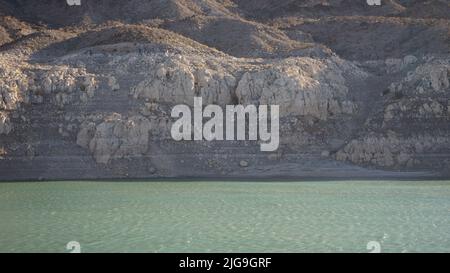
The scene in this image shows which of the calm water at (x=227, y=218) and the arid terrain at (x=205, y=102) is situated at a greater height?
the arid terrain at (x=205, y=102)

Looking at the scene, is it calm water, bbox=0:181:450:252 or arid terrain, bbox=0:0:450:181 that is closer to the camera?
calm water, bbox=0:181:450:252

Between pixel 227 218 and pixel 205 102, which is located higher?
pixel 205 102

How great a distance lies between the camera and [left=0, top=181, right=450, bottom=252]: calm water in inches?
684

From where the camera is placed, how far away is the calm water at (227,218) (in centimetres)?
1738

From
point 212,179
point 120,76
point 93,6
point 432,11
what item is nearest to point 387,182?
Result: point 212,179

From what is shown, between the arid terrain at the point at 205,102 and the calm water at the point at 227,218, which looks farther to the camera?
the arid terrain at the point at 205,102

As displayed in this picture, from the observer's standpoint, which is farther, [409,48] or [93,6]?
[93,6]

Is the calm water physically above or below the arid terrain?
below

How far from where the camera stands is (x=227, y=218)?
22.1m

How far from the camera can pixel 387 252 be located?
16.2 metres

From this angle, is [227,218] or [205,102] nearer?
[227,218]
